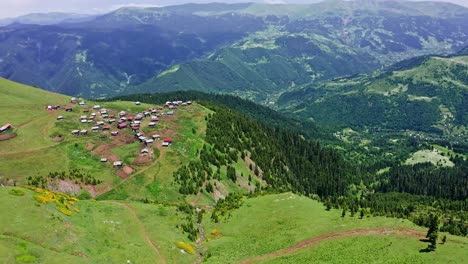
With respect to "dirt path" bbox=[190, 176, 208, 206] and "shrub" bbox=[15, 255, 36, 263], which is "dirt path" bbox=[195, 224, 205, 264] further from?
"shrub" bbox=[15, 255, 36, 263]

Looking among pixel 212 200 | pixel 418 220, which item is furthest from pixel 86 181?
pixel 418 220

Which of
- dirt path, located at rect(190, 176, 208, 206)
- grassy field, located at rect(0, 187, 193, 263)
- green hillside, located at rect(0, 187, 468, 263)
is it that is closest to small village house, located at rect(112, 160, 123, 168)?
dirt path, located at rect(190, 176, 208, 206)

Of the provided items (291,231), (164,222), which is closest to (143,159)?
(164,222)

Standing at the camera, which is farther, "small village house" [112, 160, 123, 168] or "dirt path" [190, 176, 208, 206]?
"small village house" [112, 160, 123, 168]

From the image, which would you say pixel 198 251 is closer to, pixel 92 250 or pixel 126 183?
pixel 92 250

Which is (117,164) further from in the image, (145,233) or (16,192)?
(16,192)

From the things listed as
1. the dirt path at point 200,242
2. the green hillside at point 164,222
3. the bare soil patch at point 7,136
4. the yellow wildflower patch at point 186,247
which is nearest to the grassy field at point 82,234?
the green hillside at point 164,222

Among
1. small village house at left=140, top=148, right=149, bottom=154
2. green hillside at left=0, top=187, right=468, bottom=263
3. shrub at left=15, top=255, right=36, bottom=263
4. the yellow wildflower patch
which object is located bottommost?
small village house at left=140, top=148, right=149, bottom=154

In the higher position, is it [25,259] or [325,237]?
[25,259]

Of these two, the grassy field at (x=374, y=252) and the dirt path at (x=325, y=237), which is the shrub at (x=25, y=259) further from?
the grassy field at (x=374, y=252)

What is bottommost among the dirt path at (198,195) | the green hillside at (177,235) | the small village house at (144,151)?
the dirt path at (198,195)

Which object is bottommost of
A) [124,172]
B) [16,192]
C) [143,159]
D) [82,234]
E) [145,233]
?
[124,172]
